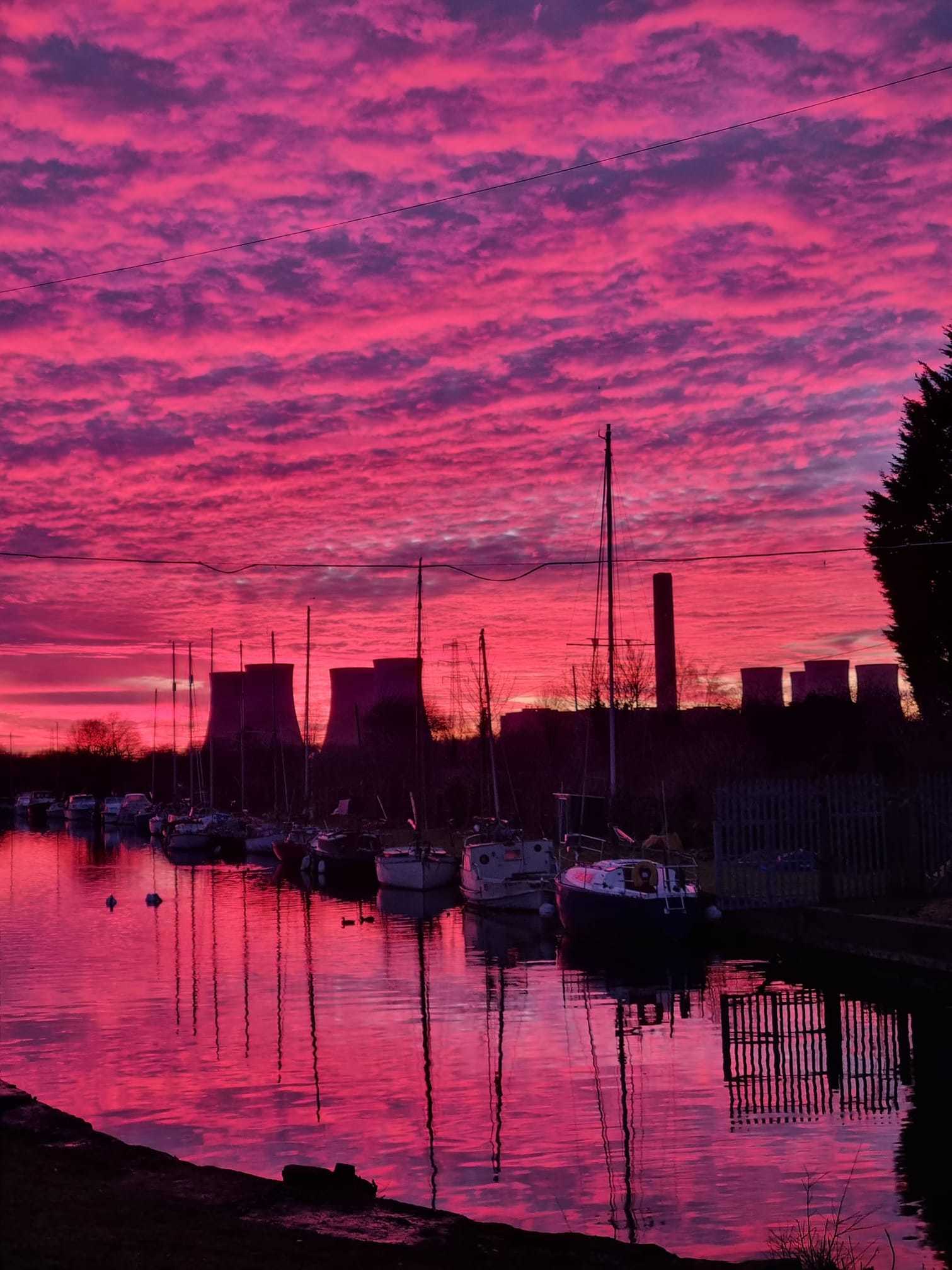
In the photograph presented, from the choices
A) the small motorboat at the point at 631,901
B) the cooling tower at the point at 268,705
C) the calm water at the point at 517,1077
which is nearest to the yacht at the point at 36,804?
the cooling tower at the point at 268,705

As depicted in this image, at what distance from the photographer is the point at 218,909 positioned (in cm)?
5278

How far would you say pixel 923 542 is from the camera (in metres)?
48.7

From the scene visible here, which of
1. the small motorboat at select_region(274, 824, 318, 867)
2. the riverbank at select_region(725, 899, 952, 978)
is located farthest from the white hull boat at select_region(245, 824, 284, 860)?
the riverbank at select_region(725, 899, 952, 978)

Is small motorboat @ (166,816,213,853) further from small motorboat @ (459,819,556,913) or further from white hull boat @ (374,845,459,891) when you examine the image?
small motorboat @ (459,819,556,913)

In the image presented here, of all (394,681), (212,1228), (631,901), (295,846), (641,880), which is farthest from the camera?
(394,681)

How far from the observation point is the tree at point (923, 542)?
48.4 metres

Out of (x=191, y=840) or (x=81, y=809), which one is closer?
(x=191, y=840)

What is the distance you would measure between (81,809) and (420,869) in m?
109

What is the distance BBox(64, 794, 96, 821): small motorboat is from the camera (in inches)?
6196

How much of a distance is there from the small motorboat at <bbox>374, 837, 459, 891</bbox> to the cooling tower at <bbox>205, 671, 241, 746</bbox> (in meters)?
80.6

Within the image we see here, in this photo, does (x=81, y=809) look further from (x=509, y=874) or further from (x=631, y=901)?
(x=631, y=901)

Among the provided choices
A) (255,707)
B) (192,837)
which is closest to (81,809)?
(255,707)

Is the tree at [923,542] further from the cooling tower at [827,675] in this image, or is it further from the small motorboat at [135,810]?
the small motorboat at [135,810]

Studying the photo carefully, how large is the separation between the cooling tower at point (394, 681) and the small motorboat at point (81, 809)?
39.1 metres
